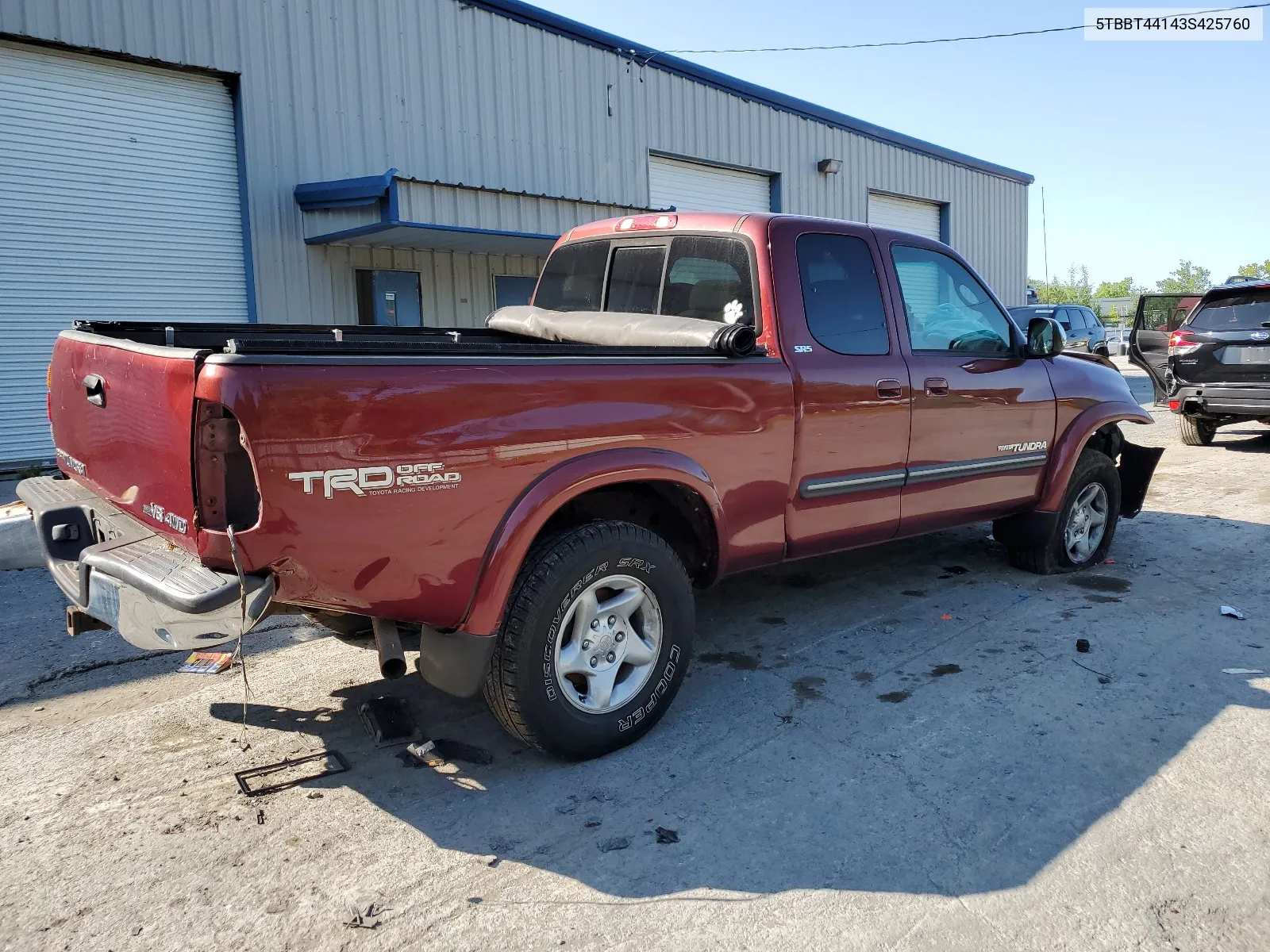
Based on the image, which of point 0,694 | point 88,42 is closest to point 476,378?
point 0,694

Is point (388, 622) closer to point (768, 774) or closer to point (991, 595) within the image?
point (768, 774)

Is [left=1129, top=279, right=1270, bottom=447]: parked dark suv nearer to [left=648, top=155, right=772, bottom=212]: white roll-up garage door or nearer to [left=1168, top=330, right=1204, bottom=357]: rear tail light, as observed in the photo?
[left=1168, top=330, right=1204, bottom=357]: rear tail light

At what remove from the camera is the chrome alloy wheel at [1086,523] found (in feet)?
18.7

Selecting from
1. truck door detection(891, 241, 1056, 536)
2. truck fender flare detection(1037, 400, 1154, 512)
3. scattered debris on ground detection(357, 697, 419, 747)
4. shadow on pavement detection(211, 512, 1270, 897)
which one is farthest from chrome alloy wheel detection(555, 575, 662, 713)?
truck fender flare detection(1037, 400, 1154, 512)

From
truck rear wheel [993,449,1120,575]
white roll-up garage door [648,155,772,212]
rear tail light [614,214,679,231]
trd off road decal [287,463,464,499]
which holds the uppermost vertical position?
white roll-up garage door [648,155,772,212]

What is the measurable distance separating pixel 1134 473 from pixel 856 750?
4013 millimetres

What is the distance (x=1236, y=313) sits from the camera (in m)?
10.1

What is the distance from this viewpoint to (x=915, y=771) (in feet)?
10.6

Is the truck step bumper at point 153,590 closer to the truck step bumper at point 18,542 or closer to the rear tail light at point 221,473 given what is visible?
the rear tail light at point 221,473

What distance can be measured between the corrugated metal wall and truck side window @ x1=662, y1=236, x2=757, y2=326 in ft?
26.9

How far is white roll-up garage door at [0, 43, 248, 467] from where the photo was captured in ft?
31.1

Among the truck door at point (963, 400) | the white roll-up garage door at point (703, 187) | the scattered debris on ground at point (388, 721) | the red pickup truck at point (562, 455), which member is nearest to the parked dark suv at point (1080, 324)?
the white roll-up garage door at point (703, 187)

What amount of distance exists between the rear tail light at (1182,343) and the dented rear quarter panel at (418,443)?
9102 millimetres

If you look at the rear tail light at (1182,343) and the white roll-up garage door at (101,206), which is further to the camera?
the rear tail light at (1182,343)
